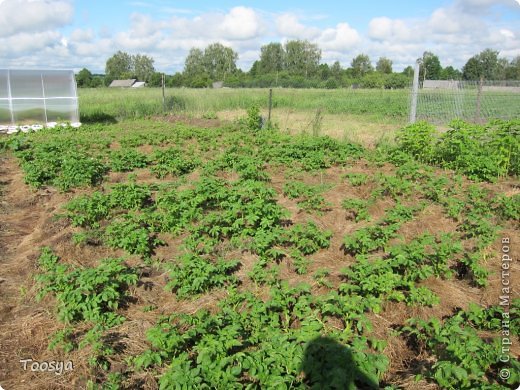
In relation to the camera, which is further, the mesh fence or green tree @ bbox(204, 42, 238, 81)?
green tree @ bbox(204, 42, 238, 81)

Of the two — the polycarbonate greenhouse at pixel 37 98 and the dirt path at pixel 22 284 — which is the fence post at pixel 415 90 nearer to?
the dirt path at pixel 22 284

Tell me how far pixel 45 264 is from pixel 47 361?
1450 millimetres

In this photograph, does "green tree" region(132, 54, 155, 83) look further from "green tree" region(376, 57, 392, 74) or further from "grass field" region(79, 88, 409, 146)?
"grass field" region(79, 88, 409, 146)

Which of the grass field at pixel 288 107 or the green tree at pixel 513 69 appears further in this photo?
the green tree at pixel 513 69

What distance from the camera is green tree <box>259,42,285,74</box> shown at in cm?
7375

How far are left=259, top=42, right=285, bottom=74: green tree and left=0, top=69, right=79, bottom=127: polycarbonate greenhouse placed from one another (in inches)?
2384

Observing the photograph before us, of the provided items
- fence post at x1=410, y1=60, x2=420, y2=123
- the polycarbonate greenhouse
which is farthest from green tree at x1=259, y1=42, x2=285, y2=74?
fence post at x1=410, y1=60, x2=420, y2=123

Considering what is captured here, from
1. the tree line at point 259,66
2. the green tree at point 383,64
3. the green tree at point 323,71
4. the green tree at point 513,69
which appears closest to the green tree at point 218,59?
the tree line at point 259,66

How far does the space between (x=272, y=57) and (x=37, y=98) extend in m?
63.9

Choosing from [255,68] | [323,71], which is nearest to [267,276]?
[323,71]

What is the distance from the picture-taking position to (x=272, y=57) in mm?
74625

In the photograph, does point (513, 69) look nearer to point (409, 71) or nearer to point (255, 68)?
point (409, 71)

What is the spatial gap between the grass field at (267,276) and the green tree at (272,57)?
69.3m

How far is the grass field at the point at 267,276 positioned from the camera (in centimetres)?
277
